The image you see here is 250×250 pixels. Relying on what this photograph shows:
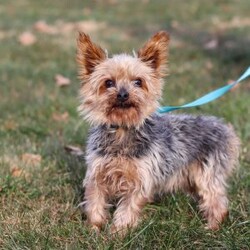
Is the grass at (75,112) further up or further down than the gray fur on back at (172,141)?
further down

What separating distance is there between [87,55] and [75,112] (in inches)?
136

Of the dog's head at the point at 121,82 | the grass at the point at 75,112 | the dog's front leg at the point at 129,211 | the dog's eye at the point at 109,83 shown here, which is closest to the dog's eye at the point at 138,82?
the dog's head at the point at 121,82

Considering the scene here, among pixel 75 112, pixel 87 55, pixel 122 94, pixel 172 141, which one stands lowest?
pixel 75 112

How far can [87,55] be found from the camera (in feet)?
15.8

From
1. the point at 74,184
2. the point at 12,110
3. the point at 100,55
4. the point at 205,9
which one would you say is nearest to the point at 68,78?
the point at 12,110

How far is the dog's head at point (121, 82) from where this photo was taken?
15.2 ft

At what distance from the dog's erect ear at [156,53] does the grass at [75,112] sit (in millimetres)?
1149

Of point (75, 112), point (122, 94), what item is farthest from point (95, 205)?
point (75, 112)

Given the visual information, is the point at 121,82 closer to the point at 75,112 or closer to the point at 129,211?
the point at 129,211

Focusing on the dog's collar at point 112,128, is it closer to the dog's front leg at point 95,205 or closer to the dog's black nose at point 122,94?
the dog's black nose at point 122,94

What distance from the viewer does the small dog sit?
15.3ft

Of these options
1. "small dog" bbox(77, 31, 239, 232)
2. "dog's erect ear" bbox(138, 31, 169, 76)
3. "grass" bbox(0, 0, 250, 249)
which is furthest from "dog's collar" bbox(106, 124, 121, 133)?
"grass" bbox(0, 0, 250, 249)

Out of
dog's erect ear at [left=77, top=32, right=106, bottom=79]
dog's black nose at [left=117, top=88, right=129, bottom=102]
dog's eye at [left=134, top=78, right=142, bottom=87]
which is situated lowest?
dog's black nose at [left=117, top=88, right=129, bottom=102]

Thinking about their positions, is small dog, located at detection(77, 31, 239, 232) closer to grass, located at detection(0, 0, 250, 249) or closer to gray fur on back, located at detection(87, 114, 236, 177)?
gray fur on back, located at detection(87, 114, 236, 177)
